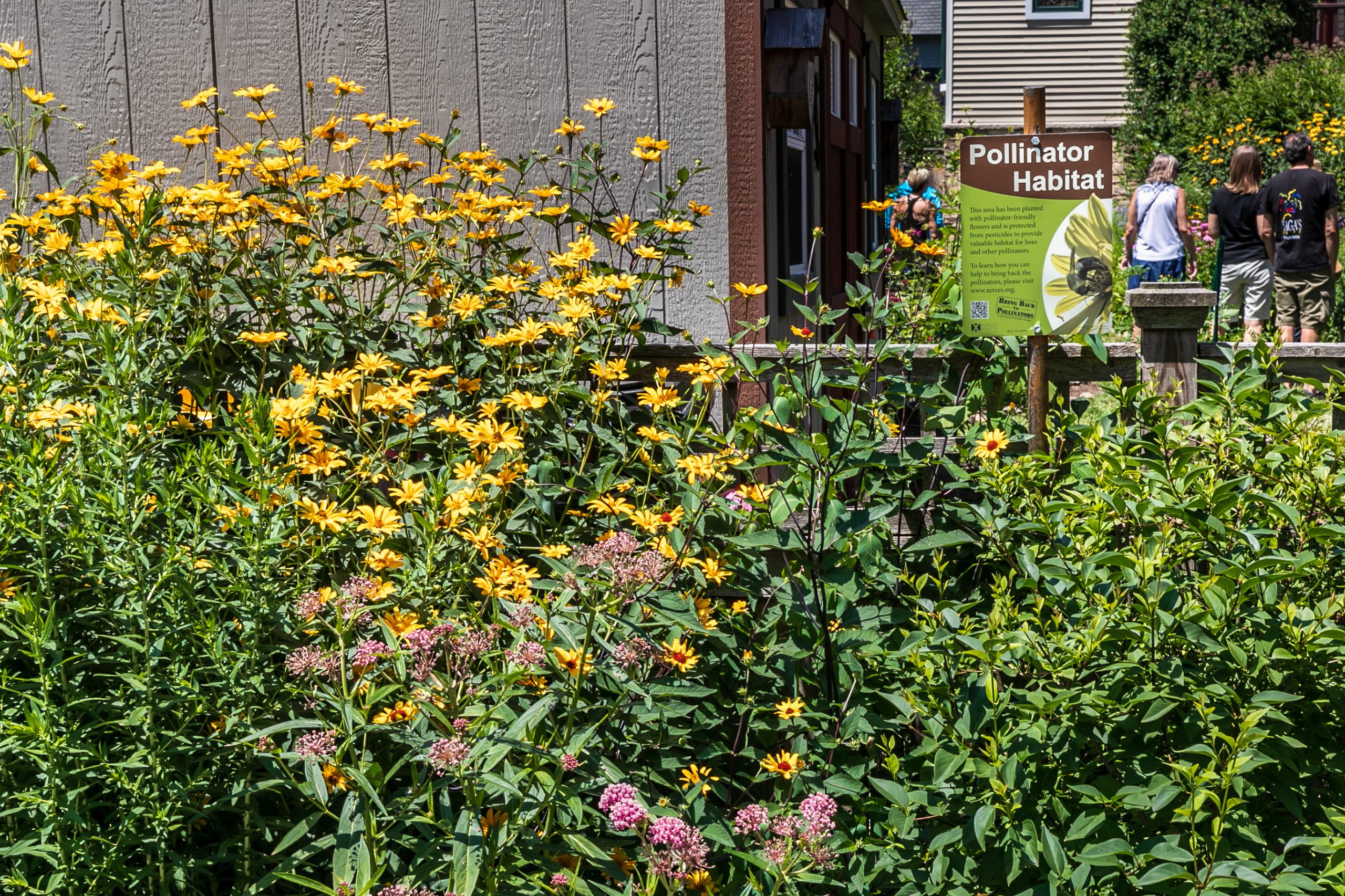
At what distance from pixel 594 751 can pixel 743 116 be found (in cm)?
232

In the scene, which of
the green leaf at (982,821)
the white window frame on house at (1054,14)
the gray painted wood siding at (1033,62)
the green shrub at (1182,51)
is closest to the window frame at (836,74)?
the green leaf at (982,821)

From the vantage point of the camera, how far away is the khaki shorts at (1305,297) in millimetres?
8602

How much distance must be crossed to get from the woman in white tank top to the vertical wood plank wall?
7661mm

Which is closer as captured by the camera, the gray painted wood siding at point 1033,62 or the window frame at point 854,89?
the window frame at point 854,89

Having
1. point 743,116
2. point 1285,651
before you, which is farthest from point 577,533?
point 743,116

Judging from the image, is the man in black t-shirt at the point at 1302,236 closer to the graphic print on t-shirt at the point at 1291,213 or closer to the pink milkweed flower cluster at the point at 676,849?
the graphic print on t-shirt at the point at 1291,213

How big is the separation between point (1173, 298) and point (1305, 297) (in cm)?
641

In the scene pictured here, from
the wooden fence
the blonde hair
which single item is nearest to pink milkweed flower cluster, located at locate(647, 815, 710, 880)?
the wooden fence

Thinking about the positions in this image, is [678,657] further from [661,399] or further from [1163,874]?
[1163,874]

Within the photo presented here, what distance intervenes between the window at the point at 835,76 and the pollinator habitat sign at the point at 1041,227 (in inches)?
149

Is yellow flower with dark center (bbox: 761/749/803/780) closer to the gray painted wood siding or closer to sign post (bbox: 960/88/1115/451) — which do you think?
sign post (bbox: 960/88/1115/451)

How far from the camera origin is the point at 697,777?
6.89 ft

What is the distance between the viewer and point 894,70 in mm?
19234

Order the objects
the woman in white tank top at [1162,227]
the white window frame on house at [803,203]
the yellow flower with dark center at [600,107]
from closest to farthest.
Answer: the yellow flower with dark center at [600,107]
the white window frame on house at [803,203]
the woman in white tank top at [1162,227]
